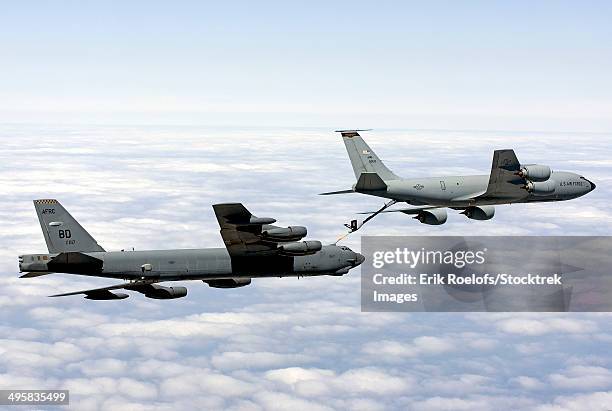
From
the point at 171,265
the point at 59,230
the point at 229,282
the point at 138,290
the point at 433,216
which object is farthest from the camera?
the point at 433,216

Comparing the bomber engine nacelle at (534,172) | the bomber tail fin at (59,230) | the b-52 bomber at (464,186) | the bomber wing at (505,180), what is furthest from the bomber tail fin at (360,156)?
the bomber tail fin at (59,230)

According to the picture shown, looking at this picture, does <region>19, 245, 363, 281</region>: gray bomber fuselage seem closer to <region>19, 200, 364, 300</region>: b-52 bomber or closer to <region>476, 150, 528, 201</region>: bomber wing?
<region>19, 200, 364, 300</region>: b-52 bomber

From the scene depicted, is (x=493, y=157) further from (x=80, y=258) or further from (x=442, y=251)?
(x=80, y=258)

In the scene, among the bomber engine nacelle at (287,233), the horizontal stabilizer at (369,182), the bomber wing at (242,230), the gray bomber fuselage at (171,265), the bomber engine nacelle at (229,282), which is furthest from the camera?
the horizontal stabilizer at (369,182)

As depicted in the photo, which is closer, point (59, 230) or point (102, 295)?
point (59, 230)

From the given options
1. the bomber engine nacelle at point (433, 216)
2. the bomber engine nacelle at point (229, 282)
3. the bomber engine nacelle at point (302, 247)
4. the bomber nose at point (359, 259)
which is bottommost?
the bomber engine nacelle at point (229, 282)

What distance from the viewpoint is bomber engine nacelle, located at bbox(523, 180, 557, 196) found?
84.3 meters

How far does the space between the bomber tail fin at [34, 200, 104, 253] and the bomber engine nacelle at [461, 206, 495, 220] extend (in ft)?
114

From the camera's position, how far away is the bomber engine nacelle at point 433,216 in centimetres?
8638

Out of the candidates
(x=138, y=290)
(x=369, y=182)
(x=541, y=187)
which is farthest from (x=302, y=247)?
(x=541, y=187)

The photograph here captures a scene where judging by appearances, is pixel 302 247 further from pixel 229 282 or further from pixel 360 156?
pixel 360 156

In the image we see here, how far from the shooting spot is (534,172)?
3250 inches

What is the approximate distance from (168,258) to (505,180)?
31056 millimetres

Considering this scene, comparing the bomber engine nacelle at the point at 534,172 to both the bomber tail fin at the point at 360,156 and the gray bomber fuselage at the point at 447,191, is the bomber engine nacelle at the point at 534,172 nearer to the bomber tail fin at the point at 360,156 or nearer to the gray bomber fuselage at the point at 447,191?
the gray bomber fuselage at the point at 447,191
